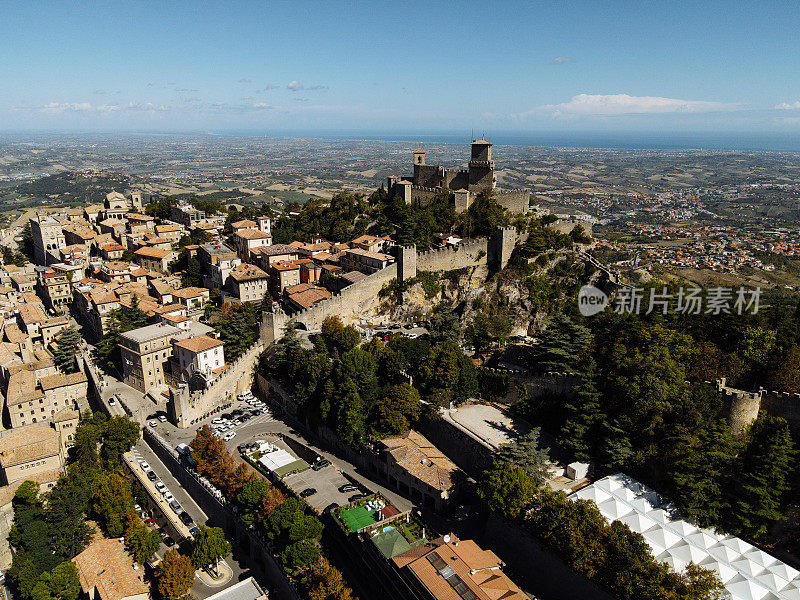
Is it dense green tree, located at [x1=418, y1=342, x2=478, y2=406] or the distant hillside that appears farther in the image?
the distant hillside

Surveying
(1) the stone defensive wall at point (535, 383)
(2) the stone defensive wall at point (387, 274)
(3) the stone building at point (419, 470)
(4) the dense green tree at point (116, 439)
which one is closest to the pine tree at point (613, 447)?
(1) the stone defensive wall at point (535, 383)

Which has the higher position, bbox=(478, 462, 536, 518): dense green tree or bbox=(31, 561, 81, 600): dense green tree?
bbox=(478, 462, 536, 518): dense green tree

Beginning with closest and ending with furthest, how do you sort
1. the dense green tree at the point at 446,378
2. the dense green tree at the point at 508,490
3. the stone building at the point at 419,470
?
the dense green tree at the point at 508,490
the stone building at the point at 419,470
the dense green tree at the point at 446,378

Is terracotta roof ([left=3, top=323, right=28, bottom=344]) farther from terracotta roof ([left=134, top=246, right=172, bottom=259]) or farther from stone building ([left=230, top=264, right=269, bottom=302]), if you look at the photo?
stone building ([left=230, top=264, right=269, bottom=302])

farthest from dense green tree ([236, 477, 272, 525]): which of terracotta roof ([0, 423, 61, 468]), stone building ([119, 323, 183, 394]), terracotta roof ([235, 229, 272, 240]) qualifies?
terracotta roof ([235, 229, 272, 240])

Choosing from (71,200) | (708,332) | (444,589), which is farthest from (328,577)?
(71,200)

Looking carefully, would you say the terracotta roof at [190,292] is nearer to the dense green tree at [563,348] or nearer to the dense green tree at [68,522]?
the dense green tree at [68,522]

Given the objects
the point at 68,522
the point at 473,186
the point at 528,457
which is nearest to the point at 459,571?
the point at 528,457

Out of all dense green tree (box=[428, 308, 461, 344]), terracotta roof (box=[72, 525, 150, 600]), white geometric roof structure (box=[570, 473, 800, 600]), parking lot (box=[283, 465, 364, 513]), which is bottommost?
terracotta roof (box=[72, 525, 150, 600])
